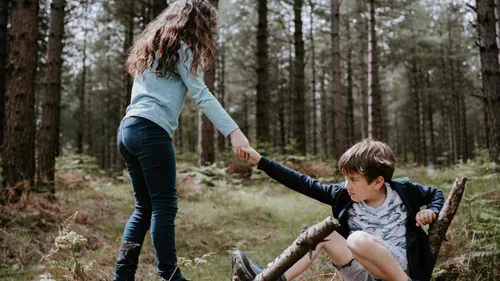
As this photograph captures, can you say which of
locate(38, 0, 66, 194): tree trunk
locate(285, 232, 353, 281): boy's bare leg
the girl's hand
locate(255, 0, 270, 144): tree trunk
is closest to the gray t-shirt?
locate(285, 232, 353, 281): boy's bare leg

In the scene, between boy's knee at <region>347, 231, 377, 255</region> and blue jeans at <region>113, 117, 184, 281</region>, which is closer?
boy's knee at <region>347, 231, 377, 255</region>

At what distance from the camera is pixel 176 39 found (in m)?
2.93

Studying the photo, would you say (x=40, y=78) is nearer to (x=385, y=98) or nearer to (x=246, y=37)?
(x=246, y=37)

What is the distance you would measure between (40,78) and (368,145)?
16.4 metres

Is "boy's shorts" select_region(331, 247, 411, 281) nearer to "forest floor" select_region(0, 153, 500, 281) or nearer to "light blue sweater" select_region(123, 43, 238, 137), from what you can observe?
"forest floor" select_region(0, 153, 500, 281)

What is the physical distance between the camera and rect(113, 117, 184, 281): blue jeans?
276cm

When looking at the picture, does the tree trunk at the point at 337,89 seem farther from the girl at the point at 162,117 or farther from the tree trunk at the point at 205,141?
the girl at the point at 162,117

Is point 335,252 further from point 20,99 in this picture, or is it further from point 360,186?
point 20,99

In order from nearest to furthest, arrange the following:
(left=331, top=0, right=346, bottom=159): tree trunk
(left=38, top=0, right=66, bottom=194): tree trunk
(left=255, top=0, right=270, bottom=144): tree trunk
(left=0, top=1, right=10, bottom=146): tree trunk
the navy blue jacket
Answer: the navy blue jacket
(left=38, top=0, right=66, bottom=194): tree trunk
(left=0, top=1, right=10, bottom=146): tree trunk
(left=331, top=0, right=346, bottom=159): tree trunk
(left=255, top=0, right=270, bottom=144): tree trunk

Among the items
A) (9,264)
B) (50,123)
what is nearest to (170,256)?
(9,264)

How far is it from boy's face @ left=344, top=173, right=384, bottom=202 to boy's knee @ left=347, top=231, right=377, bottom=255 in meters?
0.35

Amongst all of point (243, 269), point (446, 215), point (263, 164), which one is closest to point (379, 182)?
point (446, 215)

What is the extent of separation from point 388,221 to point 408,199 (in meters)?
0.19

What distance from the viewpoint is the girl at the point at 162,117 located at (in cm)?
278
